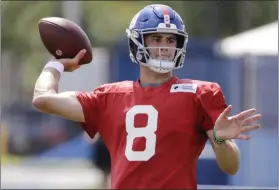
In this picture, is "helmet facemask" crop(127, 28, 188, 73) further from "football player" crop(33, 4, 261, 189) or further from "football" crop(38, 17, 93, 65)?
"football" crop(38, 17, 93, 65)

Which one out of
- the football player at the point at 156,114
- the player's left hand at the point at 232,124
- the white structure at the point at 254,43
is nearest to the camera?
the player's left hand at the point at 232,124

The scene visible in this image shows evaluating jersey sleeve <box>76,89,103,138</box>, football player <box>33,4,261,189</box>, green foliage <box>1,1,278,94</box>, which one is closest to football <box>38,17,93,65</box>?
football player <box>33,4,261,189</box>

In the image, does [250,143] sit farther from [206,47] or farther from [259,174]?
[206,47]

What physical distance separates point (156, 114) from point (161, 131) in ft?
0.26

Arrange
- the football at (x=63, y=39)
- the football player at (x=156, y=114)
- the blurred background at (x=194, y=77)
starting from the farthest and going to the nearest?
the blurred background at (x=194, y=77) < the football at (x=63, y=39) < the football player at (x=156, y=114)

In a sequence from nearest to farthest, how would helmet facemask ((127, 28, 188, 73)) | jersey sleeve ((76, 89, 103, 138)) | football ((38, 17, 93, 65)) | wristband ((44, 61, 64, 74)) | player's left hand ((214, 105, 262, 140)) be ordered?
player's left hand ((214, 105, 262, 140))
helmet facemask ((127, 28, 188, 73))
jersey sleeve ((76, 89, 103, 138))
wristband ((44, 61, 64, 74))
football ((38, 17, 93, 65))

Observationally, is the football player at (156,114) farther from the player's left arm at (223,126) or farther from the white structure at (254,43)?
the white structure at (254,43)

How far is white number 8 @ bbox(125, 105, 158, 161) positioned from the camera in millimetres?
3729

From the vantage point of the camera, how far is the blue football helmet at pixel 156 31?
3.85 metres

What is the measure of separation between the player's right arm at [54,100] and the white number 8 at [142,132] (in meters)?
0.25

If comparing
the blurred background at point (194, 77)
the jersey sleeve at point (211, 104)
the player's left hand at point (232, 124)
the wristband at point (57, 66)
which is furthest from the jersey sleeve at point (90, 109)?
the blurred background at point (194, 77)

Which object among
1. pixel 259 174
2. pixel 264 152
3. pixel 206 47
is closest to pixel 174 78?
pixel 259 174

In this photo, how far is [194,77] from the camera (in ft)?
32.0

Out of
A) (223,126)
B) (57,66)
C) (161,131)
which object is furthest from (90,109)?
(223,126)
